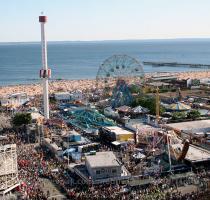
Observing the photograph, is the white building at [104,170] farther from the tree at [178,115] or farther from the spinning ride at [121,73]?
the spinning ride at [121,73]

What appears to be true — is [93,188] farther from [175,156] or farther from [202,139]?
[202,139]

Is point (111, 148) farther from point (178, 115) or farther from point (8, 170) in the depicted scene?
A: point (178, 115)

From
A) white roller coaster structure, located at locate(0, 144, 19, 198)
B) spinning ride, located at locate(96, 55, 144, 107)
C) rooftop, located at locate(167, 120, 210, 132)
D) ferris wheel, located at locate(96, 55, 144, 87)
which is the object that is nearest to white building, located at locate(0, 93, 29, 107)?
spinning ride, located at locate(96, 55, 144, 107)

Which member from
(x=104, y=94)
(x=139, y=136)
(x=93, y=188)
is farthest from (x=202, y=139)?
(x=104, y=94)

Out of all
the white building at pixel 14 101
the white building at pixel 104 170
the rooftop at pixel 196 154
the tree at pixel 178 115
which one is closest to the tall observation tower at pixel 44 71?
the white building at pixel 14 101

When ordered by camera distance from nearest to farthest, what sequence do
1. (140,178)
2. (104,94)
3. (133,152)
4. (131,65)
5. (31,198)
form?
(31,198), (140,178), (133,152), (131,65), (104,94)

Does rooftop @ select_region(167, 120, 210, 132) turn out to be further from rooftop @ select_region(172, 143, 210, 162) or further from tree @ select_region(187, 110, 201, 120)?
rooftop @ select_region(172, 143, 210, 162)
